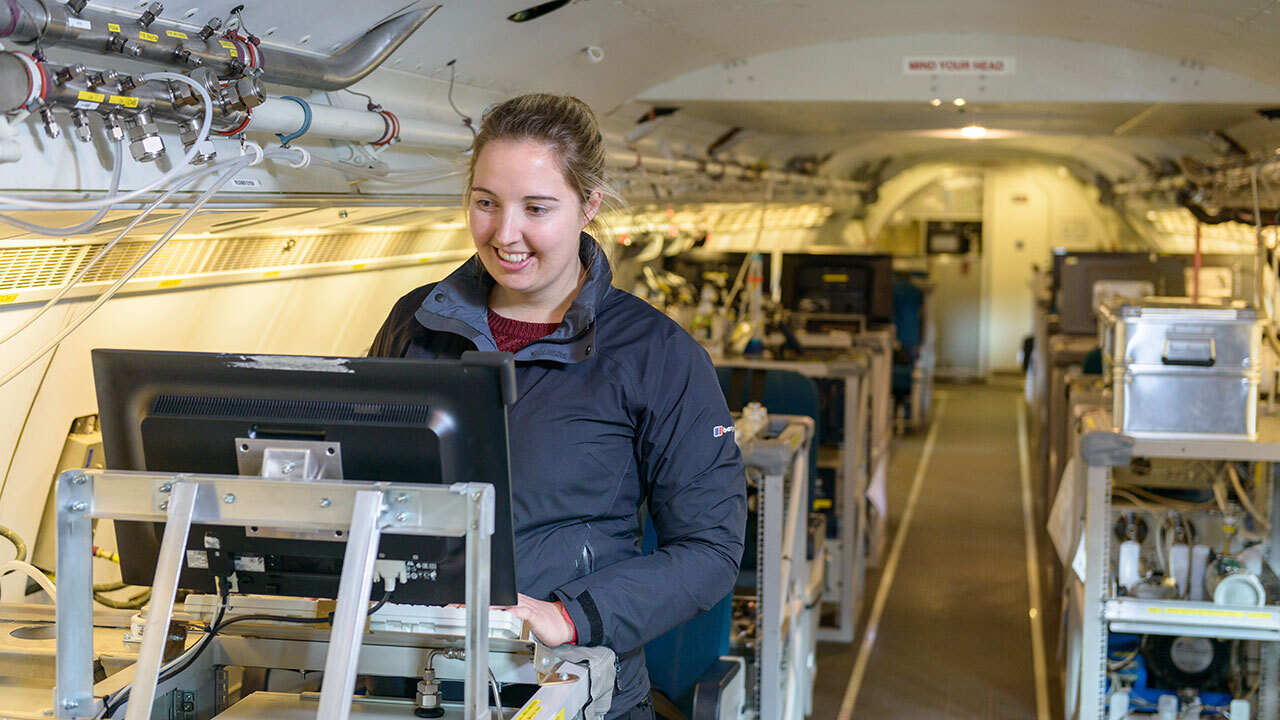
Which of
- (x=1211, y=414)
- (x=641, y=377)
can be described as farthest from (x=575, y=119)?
(x=1211, y=414)

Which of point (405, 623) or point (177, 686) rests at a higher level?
point (405, 623)

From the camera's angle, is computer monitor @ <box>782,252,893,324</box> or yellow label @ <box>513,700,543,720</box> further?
computer monitor @ <box>782,252,893,324</box>

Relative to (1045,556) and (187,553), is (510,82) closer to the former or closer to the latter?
(187,553)

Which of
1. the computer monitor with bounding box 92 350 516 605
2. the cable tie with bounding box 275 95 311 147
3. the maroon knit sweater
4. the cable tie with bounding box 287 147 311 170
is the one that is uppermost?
the cable tie with bounding box 275 95 311 147

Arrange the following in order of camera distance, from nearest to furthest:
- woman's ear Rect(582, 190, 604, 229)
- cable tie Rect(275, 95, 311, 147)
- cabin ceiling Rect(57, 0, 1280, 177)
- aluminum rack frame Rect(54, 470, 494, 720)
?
aluminum rack frame Rect(54, 470, 494, 720)
woman's ear Rect(582, 190, 604, 229)
cable tie Rect(275, 95, 311, 147)
cabin ceiling Rect(57, 0, 1280, 177)

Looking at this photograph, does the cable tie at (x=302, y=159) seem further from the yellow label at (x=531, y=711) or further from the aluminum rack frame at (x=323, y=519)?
the yellow label at (x=531, y=711)

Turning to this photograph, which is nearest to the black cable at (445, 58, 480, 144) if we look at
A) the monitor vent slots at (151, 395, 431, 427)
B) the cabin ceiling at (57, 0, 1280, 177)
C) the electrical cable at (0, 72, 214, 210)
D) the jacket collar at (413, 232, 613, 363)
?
the cabin ceiling at (57, 0, 1280, 177)

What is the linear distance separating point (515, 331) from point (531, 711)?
68cm

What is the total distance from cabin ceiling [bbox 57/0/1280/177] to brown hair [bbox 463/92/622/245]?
0.85 meters

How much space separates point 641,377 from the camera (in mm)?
1874

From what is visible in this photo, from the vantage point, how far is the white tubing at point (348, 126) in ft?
8.68

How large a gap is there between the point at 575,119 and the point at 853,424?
4.56 m

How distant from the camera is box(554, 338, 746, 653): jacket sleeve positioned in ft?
5.96

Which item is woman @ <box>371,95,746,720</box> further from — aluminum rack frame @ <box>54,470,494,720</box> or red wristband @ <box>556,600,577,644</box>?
aluminum rack frame @ <box>54,470,494,720</box>
